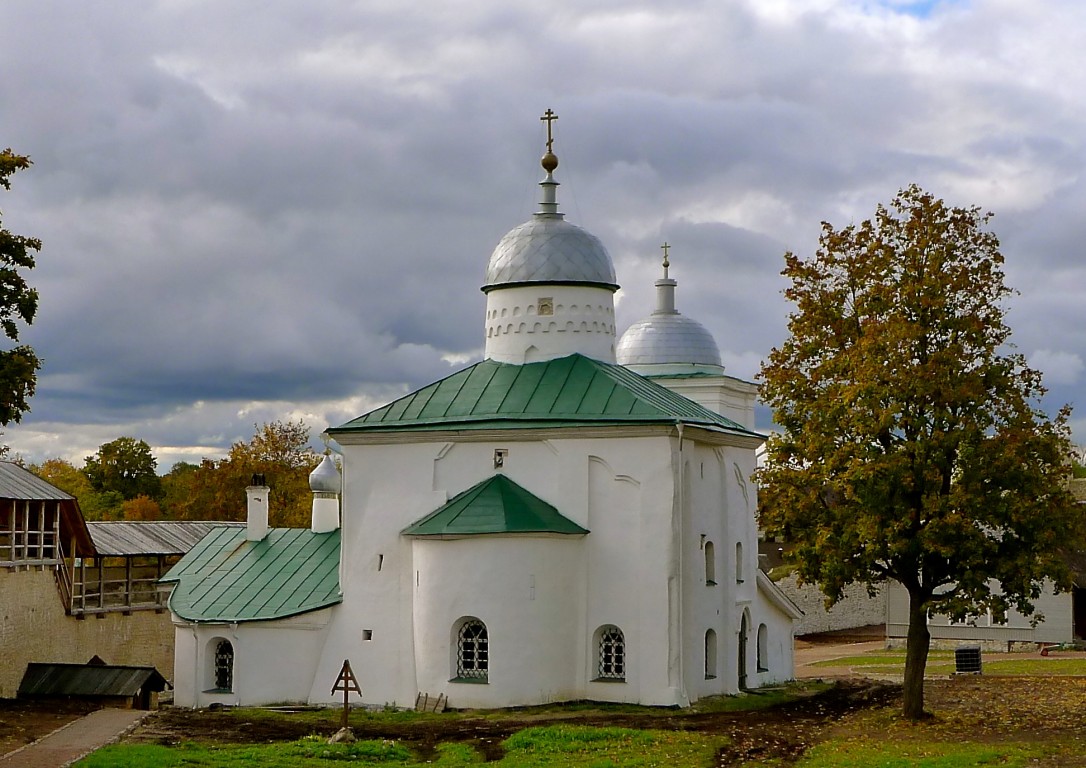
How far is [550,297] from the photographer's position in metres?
33.3

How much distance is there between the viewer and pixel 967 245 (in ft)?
81.8

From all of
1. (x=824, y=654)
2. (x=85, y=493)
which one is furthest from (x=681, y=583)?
(x=85, y=493)

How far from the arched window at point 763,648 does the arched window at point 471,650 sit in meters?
8.66

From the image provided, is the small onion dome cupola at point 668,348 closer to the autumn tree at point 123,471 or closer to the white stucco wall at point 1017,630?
the white stucco wall at point 1017,630

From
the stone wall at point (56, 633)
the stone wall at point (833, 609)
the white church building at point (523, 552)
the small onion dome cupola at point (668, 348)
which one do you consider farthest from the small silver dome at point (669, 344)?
the stone wall at point (56, 633)

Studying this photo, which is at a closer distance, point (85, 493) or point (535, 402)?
point (535, 402)

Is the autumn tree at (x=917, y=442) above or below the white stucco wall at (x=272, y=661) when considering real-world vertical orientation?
above

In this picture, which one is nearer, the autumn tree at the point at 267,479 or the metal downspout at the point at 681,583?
the metal downspout at the point at 681,583

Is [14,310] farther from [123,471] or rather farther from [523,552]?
[123,471]

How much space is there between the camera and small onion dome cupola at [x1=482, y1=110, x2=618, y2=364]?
109ft

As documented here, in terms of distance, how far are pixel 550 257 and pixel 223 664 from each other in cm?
1203

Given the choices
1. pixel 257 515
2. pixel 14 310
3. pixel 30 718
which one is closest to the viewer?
pixel 14 310

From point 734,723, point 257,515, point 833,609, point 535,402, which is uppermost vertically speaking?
point 535,402

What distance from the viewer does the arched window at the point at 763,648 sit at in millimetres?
34688
